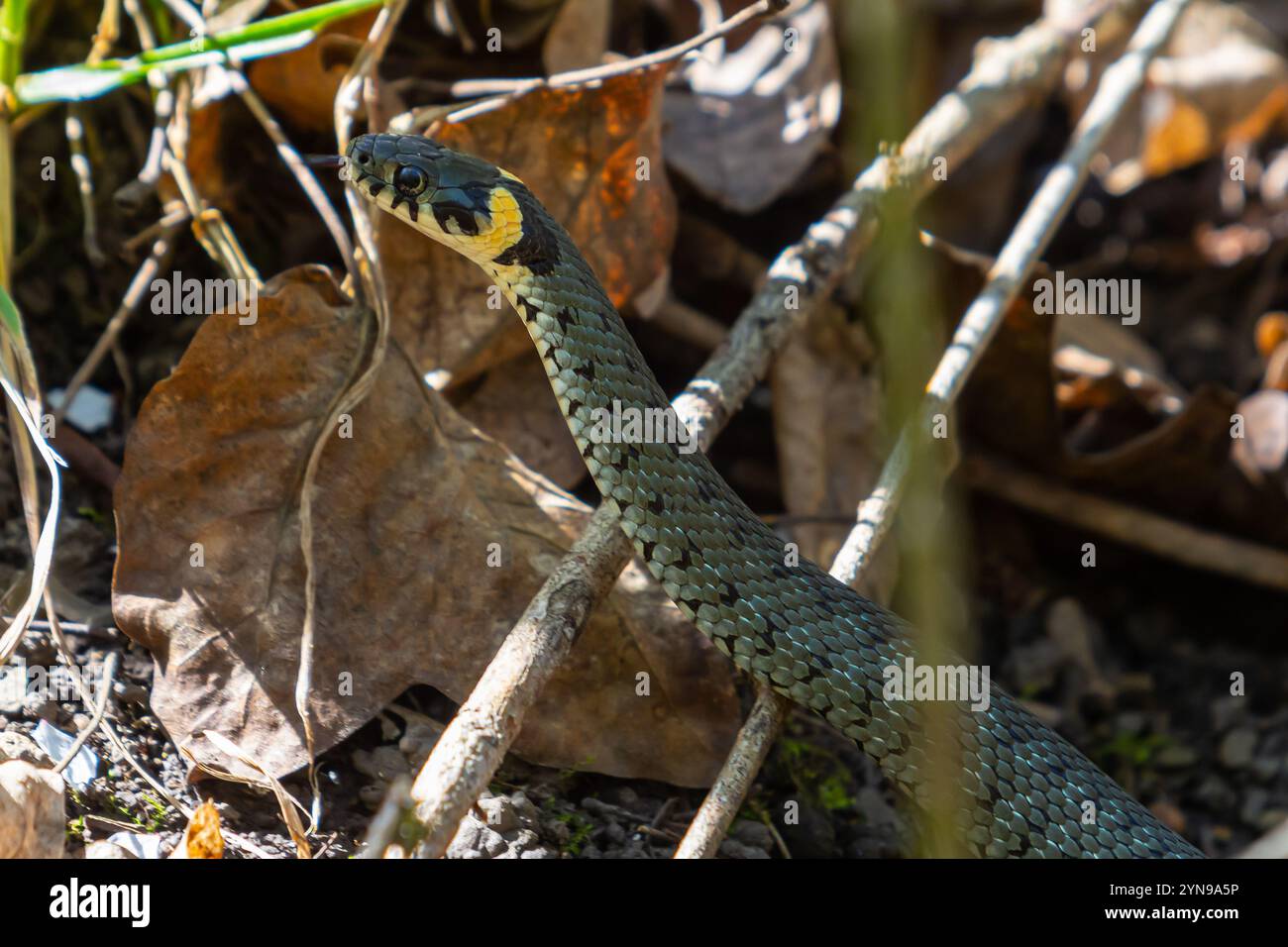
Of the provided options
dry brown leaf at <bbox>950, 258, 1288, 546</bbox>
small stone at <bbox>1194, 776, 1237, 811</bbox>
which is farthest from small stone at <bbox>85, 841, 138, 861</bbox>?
small stone at <bbox>1194, 776, 1237, 811</bbox>

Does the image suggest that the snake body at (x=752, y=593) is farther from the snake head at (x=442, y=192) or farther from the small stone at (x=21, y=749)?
the small stone at (x=21, y=749)

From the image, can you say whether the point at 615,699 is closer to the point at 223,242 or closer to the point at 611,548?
the point at 611,548

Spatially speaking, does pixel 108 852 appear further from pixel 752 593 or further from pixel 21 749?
pixel 752 593

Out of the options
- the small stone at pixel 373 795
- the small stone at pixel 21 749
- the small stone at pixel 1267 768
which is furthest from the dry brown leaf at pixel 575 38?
the small stone at pixel 1267 768

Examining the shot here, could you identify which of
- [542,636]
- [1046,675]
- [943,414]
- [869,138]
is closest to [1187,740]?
[1046,675]

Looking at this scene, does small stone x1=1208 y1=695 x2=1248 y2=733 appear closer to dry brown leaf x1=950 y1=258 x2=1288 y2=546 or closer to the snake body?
dry brown leaf x1=950 y1=258 x2=1288 y2=546

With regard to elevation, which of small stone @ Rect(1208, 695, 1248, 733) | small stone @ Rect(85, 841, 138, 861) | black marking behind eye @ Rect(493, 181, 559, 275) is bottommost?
small stone @ Rect(1208, 695, 1248, 733)

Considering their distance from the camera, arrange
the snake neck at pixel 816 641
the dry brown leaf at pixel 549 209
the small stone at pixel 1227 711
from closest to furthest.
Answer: the snake neck at pixel 816 641
the dry brown leaf at pixel 549 209
the small stone at pixel 1227 711
